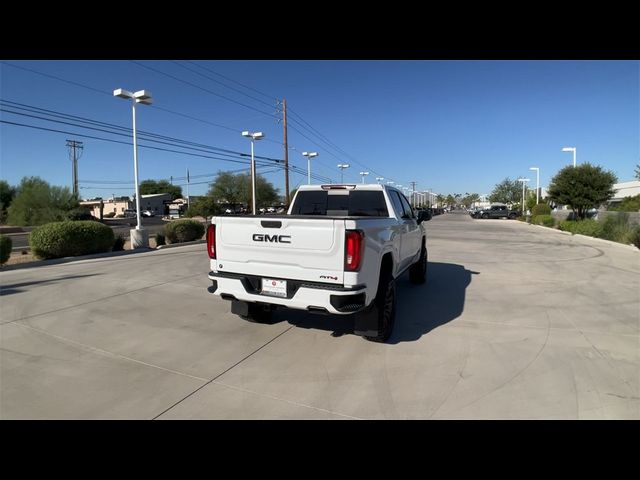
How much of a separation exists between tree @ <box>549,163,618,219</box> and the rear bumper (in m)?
27.5

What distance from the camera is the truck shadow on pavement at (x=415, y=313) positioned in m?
5.07

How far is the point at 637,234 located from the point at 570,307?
12.3m

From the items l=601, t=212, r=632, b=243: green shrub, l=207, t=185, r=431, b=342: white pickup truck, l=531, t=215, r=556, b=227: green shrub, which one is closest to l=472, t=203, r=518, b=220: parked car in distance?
l=531, t=215, r=556, b=227: green shrub

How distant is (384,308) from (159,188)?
14062cm

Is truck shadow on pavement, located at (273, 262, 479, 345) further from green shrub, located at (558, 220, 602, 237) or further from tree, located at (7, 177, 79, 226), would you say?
tree, located at (7, 177, 79, 226)

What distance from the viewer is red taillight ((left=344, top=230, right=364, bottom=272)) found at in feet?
12.1

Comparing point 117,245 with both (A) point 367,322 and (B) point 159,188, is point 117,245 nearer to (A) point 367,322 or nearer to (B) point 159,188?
(A) point 367,322

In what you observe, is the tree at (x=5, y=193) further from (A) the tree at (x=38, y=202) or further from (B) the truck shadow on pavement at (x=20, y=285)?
(B) the truck shadow on pavement at (x=20, y=285)

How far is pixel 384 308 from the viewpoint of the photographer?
14.4 feet

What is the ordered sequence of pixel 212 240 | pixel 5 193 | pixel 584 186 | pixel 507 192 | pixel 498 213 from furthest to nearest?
pixel 507 192
pixel 5 193
pixel 498 213
pixel 584 186
pixel 212 240

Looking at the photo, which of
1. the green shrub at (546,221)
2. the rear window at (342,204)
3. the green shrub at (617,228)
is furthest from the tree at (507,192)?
the rear window at (342,204)

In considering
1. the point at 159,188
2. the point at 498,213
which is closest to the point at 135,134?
the point at 498,213
